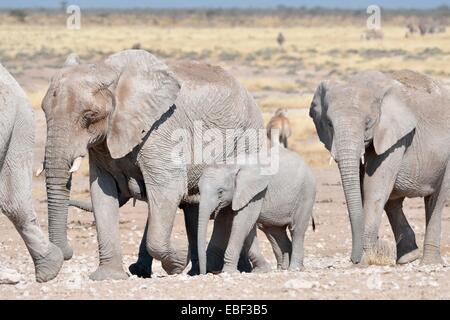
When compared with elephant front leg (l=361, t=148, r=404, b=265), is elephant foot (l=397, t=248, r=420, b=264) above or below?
below

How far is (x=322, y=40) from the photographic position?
250 ft

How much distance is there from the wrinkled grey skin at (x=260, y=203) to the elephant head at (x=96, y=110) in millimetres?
794

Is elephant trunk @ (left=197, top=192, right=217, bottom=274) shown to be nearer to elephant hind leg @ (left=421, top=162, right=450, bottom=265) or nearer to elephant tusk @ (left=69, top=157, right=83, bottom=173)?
elephant tusk @ (left=69, top=157, right=83, bottom=173)

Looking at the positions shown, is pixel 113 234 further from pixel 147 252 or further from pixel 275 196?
pixel 275 196

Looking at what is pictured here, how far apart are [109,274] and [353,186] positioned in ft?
6.38

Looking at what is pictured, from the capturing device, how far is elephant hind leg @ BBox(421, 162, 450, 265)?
11.9m

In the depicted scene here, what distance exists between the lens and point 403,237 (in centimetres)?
1216

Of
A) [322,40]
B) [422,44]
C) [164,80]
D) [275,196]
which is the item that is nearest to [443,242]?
[275,196]

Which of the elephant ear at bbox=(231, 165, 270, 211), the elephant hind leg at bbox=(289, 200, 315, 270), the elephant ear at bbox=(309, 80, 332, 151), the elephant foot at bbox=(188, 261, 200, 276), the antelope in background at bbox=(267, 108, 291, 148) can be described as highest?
the elephant ear at bbox=(309, 80, 332, 151)

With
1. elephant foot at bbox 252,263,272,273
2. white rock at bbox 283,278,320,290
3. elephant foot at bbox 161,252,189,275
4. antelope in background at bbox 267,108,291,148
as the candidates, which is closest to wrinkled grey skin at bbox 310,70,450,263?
elephant foot at bbox 252,263,272,273

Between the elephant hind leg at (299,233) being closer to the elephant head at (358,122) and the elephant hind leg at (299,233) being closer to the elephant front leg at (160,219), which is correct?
the elephant head at (358,122)

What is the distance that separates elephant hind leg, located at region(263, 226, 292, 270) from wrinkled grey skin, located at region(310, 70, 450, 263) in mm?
860

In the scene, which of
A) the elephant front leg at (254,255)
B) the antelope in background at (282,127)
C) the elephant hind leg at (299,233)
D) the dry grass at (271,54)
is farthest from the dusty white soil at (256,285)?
the dry grass at (271,54)
